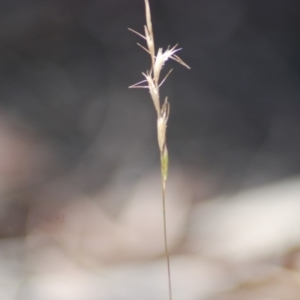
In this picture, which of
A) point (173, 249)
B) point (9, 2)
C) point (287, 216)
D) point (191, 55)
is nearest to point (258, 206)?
point (287, 216)

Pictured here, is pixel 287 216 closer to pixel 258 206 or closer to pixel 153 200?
pixel 258 206

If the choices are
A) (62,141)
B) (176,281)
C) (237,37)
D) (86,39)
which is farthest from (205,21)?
(176,281)

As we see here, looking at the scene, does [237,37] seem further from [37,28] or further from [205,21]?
[37,28]

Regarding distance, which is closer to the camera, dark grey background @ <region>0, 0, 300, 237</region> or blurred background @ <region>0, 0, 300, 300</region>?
blurred background @ <region>0, 0, 300, 300</region>

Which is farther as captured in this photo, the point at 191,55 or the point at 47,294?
the point at 191,55

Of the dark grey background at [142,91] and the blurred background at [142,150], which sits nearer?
the blurred background at [142,150]

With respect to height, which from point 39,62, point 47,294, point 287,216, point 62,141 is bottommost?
point 47,294

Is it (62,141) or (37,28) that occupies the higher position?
(37,28)
